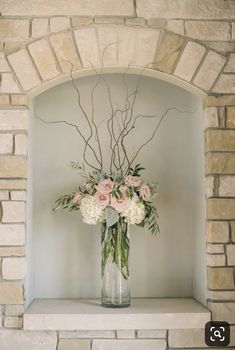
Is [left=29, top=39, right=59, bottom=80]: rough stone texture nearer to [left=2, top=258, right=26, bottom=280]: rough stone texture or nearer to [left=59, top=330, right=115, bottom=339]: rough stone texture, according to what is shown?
[left=2, top=258, right=26, bottom=280]: rough stone texture

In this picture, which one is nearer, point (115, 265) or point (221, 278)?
point (221, 278)

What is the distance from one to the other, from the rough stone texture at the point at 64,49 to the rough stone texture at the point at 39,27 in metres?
0.06

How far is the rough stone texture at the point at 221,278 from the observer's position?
2.58 m

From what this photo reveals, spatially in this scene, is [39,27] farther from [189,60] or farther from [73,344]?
[73,344]

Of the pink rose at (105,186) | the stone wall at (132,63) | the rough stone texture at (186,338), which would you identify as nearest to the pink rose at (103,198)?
the pink rose at (105,186)

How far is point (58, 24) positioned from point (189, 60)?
74 cm

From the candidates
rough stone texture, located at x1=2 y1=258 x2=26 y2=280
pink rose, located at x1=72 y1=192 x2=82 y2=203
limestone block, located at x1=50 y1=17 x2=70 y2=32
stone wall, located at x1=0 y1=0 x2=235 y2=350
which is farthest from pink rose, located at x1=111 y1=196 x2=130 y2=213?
limestone block, located at x1=50 y1=17 x2=70 y2=32

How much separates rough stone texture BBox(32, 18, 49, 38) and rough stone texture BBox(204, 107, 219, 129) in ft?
3.19

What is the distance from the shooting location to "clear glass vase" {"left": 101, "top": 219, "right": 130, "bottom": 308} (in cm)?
268

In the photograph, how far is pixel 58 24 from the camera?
8.79 ft

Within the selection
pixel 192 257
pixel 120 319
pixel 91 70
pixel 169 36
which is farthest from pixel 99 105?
pixel 120 319

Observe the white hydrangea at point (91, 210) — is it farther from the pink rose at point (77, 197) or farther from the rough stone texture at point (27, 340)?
the rough stone texture at point (27, 340)

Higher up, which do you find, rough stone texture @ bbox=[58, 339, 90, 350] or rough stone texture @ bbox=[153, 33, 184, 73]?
rough stone texture @ bbox=[153, 33, 184, 73]

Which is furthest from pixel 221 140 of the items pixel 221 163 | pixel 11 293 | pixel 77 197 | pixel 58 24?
pixel 11 293
